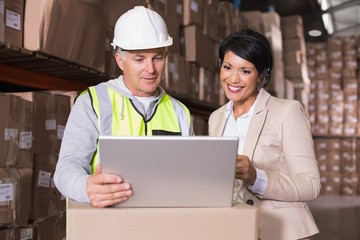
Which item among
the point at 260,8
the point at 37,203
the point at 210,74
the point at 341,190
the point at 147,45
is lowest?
the point at 341,190

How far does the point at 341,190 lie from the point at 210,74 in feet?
21.3

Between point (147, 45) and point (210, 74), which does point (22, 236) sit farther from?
point (210, 74)

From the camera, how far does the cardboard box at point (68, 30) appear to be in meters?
2.59

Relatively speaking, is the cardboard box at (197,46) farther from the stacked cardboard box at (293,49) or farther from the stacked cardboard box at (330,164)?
the stacked cardboard box at (330,164)

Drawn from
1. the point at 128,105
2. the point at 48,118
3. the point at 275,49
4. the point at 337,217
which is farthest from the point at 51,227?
the point at 337,217

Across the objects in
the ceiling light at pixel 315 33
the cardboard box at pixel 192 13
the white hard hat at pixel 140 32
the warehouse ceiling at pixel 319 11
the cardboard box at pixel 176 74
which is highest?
the warehouse ceiling at pixel 319 11

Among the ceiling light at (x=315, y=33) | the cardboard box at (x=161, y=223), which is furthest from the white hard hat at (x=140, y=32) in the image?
the ceiling light at (x=315, y=33)

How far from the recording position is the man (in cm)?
157

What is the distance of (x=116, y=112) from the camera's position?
168 cm

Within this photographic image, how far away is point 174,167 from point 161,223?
0.50 feet

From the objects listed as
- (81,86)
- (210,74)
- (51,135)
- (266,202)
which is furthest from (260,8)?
(266,202)

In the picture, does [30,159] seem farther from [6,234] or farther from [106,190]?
[106,190]

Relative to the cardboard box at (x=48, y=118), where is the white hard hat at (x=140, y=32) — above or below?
above

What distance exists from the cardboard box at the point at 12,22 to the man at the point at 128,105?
0.95 metres
